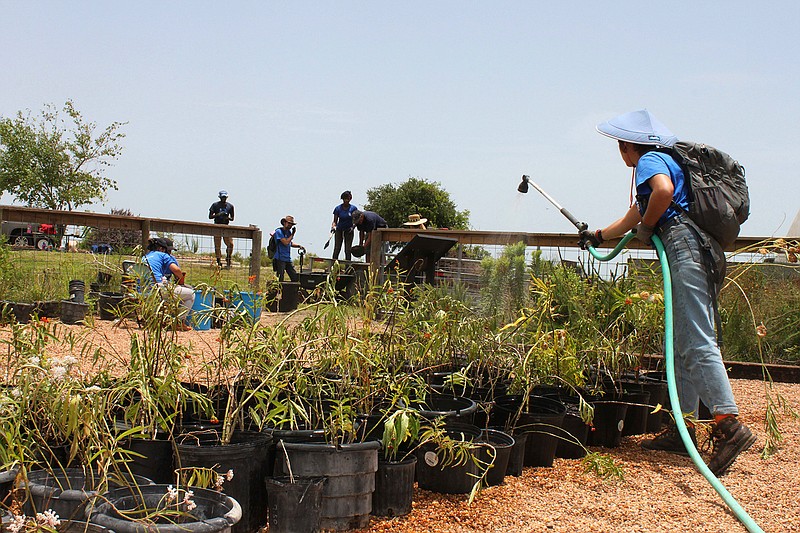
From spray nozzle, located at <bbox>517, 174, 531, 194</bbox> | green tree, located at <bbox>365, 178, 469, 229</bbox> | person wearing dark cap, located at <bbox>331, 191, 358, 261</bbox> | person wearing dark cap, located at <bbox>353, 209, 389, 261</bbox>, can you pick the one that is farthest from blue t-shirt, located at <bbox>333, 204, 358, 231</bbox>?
green tree, located at <bbox>365, 178, 469, 229</bbox>

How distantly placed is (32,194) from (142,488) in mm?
26183

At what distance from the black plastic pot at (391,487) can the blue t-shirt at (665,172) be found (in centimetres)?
169

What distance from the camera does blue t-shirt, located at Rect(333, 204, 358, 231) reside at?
36.1 feet

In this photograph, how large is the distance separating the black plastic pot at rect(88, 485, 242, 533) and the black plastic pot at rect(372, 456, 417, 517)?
70cm

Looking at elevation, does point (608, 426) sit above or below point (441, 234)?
below

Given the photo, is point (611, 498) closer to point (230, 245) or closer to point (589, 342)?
point (589, 342)

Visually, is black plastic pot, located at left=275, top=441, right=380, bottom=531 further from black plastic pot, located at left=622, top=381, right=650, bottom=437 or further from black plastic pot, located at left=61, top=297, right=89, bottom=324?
black plastic pot, located at left=61, top=297, right=89, bottom=324

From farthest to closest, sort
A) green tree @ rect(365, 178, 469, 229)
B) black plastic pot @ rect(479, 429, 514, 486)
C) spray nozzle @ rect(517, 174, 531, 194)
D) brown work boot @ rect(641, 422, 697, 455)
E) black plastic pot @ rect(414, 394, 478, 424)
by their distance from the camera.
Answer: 1. green tree @ rect(365, 178, 469, 229)
2. spray nozzle @ rect(517, 174, 531, 194)
3. brown work boot @ rect(641, 422, 697, 455)
4. black plastic pot @ rect(414, 394, 478, 424)
5. black plastic pot @ rect(479, 429, 514, 486)

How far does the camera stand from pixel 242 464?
7.09ft

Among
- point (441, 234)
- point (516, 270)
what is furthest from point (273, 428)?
point (441, 234)

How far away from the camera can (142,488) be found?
1.90m

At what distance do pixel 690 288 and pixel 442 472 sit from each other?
1.39 m

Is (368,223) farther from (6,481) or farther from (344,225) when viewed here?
(6,481)

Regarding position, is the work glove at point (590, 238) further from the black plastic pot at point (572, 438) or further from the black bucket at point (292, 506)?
the black bucket at point (292, 506)
